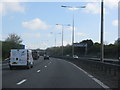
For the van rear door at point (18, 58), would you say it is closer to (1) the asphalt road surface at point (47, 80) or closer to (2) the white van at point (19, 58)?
(2) the white van at point (19, 58)

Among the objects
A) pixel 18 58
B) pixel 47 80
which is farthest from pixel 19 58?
pixel 47 80

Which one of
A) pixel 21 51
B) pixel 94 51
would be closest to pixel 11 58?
pixel 21 51

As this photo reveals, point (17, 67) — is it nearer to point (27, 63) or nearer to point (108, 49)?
point (27, 63)

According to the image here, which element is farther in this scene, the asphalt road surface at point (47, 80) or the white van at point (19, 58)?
the white van at point (19, 58)

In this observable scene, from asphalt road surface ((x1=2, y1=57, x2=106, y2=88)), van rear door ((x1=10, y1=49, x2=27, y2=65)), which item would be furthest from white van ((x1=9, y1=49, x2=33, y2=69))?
asphalt road surface ((x1=2, y1=57, x2=106, y2=88))

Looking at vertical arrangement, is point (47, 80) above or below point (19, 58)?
below

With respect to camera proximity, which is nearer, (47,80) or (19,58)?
(47,80)

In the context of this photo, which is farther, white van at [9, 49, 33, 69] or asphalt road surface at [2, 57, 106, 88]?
white van at [9, 49, 33, 69]

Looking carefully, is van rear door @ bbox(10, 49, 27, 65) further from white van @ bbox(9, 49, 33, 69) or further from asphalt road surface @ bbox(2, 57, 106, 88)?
asphalt road surface @ bbox(2, 57, 106, 88)

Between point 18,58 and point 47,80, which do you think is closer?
point 47,80

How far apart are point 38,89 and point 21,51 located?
19.7m

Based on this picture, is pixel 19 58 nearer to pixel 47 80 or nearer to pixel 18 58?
pixel 18 58

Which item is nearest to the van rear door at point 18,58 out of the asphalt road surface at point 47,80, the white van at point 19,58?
the white van at point 19,58

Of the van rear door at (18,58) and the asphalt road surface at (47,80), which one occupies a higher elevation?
the van rear door at (18,58)
